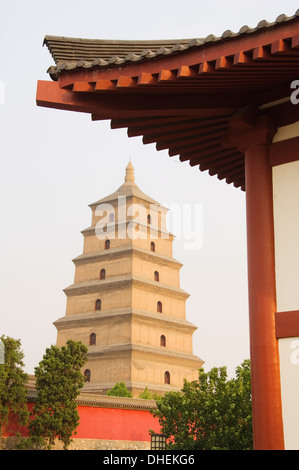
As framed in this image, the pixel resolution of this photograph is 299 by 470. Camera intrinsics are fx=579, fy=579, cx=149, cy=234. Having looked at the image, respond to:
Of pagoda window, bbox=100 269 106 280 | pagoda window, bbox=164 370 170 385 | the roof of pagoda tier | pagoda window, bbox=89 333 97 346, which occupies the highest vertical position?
pagoda window, bbox=100 269 106 280

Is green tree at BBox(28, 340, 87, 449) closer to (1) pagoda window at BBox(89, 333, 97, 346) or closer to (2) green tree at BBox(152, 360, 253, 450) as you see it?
(2) green tree at BBox(152, 360, 253, 450)

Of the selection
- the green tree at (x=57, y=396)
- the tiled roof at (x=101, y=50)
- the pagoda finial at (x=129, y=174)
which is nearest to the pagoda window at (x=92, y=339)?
the pagoda finial at (x=129, y=174)

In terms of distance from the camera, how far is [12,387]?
2106 cm

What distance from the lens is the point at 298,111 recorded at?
5.05 m

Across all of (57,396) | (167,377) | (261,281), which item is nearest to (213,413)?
(57,396)


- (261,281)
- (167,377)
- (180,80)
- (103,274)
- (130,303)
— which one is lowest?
(261,281)

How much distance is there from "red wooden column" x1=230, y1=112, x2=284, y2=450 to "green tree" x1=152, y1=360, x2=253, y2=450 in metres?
9.68

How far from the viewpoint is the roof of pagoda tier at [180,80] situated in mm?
4227

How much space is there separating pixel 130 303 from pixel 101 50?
3397 cm

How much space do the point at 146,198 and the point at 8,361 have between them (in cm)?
2361

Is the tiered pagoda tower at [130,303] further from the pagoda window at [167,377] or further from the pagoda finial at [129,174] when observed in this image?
the pagoda finial at [129,174]

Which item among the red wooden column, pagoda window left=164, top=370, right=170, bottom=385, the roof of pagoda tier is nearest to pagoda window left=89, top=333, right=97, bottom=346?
pagoda window left=164, top=370, right=170, bottom=385

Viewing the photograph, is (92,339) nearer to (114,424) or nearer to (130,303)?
(130,303)

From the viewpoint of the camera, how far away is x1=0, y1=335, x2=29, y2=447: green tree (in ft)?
68.0
